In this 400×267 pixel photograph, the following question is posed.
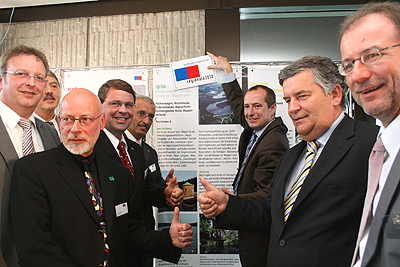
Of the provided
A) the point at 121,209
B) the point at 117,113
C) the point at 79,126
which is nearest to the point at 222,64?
the point at 117,113

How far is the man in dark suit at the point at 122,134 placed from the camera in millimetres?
2674

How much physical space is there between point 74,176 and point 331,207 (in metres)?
1.51

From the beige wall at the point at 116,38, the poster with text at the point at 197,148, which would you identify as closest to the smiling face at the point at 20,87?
the poster with text at the point at 197,148

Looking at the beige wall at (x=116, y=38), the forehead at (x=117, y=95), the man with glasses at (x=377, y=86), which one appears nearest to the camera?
the man with glasses at (x=377, y=86)

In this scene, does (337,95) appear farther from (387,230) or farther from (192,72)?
(192,72)

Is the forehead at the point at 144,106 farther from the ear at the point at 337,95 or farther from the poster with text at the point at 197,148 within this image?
the ear at the point at 337,95

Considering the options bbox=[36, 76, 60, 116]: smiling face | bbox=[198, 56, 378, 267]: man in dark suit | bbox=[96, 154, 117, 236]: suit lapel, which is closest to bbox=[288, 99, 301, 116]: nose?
bbox=[198, 56, 378, 267]: man in dark suit

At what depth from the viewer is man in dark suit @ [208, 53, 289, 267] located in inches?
88.4

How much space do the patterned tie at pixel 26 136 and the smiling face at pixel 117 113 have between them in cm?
80

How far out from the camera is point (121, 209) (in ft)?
6.04

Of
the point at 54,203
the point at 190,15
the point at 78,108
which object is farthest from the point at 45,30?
the point at 54,203

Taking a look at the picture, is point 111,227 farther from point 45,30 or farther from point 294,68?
point 45,30

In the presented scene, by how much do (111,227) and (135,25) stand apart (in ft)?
10.8

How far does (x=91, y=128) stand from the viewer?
1797 mm
